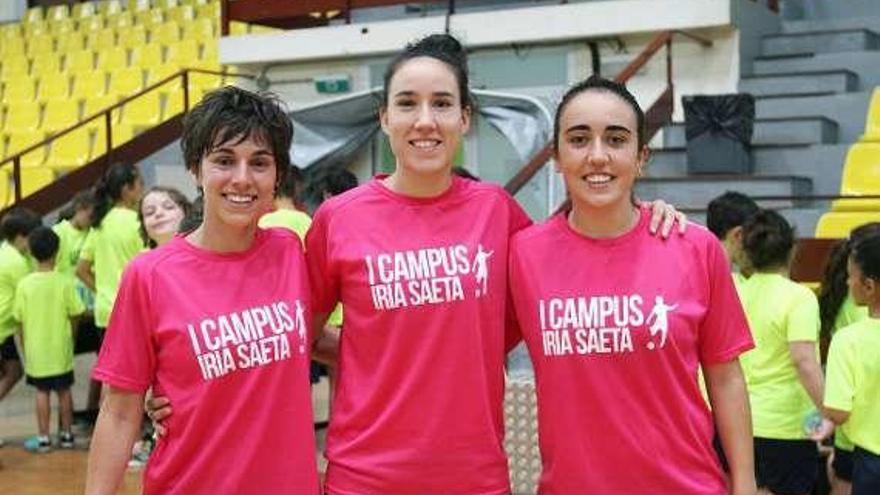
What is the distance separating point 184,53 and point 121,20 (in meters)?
2.70

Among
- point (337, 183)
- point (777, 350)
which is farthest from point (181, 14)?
point (777, 350)

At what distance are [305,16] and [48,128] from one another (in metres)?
3.36

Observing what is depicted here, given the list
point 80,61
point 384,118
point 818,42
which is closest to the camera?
point 384,118

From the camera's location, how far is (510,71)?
1013cm

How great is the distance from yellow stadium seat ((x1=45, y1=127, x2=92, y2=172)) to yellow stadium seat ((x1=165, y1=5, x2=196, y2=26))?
9.94 ft

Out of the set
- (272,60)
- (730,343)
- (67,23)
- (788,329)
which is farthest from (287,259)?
(67,23)

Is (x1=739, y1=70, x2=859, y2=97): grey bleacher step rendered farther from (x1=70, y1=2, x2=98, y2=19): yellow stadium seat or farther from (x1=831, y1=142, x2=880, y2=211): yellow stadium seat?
(x1=70, y1=2, x2=98, y2=19): yellow stadium seat

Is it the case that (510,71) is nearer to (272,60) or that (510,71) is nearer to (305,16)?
(272,60)

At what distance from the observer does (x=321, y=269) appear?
2.54 meters

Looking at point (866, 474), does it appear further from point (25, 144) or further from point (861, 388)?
→ point (25, 144)

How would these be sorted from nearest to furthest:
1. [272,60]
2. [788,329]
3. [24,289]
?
1. [788,329]
2. [24,289]
3. [272,60]

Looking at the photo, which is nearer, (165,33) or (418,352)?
(418,352)

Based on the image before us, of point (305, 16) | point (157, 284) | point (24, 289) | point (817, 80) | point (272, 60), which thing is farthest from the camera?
point (305, 16)

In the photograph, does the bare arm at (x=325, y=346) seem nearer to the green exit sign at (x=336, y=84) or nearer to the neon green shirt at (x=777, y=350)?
the neon green shirt at (x=777, y=350)
